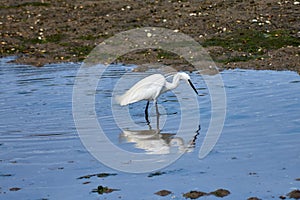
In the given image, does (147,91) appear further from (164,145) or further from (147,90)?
(164,145)

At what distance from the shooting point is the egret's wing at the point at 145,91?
13.9m

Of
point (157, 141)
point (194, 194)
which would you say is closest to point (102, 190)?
point (194, 194)

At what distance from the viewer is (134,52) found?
66.4 ft

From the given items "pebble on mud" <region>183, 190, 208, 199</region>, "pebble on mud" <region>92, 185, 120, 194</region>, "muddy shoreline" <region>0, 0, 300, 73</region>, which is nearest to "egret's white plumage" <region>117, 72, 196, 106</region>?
"muddy shoreline" <region>0, 0, 300, 73</region>

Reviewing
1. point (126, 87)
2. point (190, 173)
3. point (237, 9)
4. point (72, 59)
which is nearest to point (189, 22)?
point (237, 9)

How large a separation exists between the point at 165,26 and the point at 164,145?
429 inches

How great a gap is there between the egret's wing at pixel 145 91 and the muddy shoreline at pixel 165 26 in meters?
4.18

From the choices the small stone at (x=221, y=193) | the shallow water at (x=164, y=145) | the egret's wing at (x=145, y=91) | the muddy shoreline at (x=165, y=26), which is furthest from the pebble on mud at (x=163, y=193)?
the muddy shoreline at (x=165, y=26)

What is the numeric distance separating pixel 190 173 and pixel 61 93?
6.76m

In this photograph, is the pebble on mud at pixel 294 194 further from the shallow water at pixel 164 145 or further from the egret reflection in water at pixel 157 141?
the egret reflection in water at pixel 157 141

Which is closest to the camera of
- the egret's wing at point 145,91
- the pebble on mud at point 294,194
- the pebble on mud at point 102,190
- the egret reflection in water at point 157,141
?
the pebble on mud at point 294,194

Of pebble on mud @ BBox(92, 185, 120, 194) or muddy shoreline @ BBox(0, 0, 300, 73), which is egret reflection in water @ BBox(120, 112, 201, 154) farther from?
muddy shoreline @ BBox(0, 0, 300, 73)

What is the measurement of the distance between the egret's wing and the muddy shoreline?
4185 mm

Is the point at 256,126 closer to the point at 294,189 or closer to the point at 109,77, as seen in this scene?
the point at 294,189
